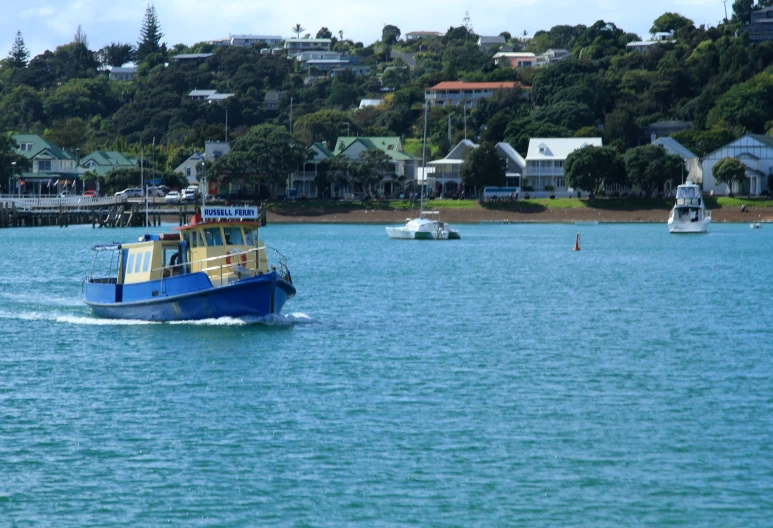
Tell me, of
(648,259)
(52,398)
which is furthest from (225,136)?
(52,398)

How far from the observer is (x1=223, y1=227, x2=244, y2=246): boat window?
41.9m

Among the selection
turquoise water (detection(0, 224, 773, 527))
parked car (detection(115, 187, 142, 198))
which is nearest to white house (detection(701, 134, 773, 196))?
parked car (detection(115, 187, 142, 198))

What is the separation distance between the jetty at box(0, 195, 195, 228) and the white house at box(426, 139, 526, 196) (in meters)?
37.2

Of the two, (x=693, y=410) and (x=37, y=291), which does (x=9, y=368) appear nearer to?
(x=693, y=410)

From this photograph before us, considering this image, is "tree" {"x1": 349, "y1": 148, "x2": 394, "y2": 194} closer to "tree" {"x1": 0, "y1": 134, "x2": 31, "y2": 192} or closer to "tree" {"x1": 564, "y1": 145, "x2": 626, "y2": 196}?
"tree" {"x1": 564, "y1": 145, "x2": 626, "y2": 196}

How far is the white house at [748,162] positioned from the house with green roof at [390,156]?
136 feet

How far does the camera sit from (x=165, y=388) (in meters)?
31.2

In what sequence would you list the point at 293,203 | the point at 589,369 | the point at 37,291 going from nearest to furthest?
the point at 589,369, the point at 37,291, the point at 293,203

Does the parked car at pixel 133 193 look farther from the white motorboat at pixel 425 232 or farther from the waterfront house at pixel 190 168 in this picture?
the white motorboat at pixel 425 232

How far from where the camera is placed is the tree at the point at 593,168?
454ft

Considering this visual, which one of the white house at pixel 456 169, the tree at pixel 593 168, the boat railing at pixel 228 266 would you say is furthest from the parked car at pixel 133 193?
the boat railing at pixel 228 266

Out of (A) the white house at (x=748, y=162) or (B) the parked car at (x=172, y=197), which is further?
(A) the white house at (x=748, y=162)

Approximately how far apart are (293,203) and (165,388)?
116m

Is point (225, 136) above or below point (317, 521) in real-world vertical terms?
above
